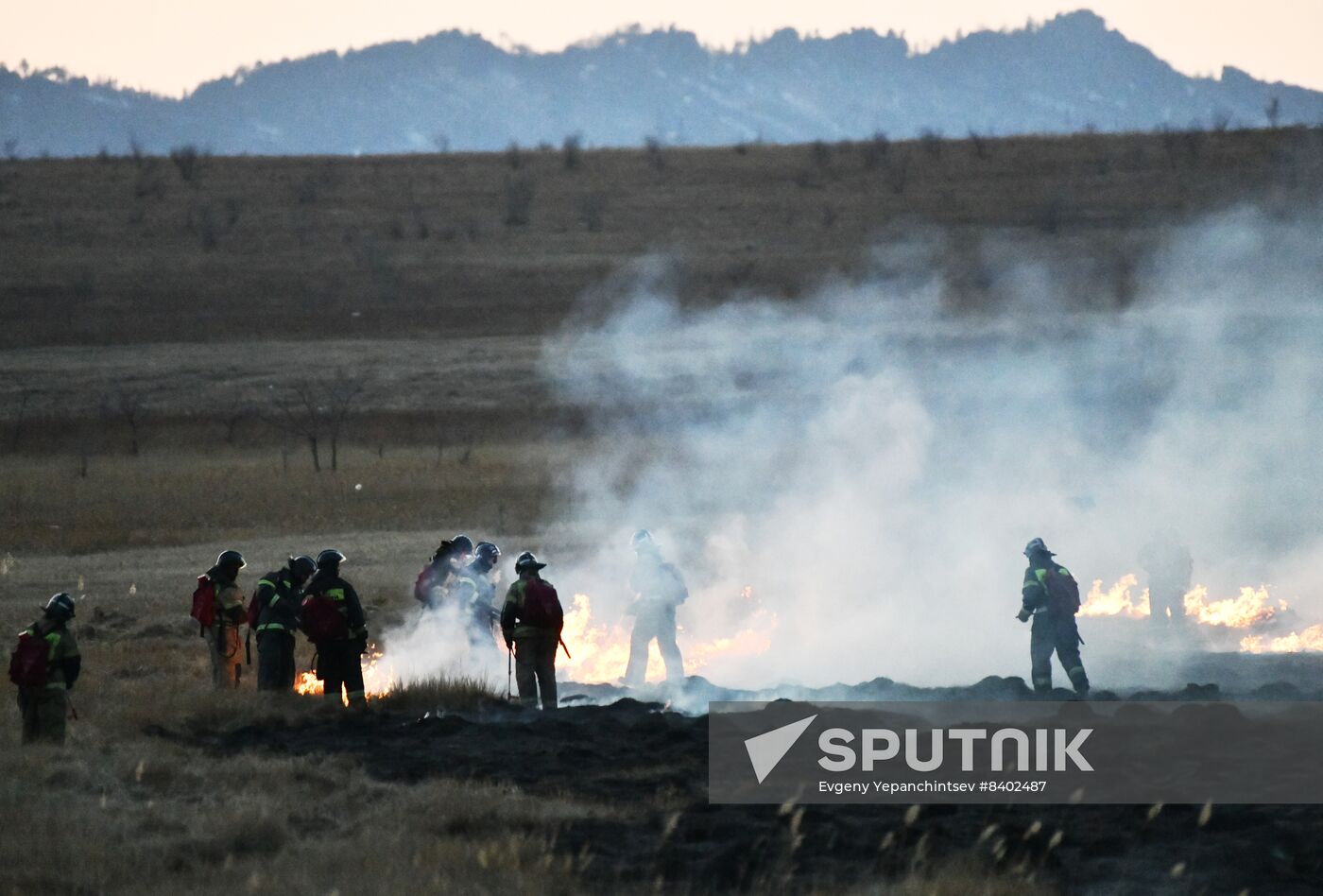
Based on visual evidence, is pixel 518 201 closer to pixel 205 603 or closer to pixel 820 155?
pixel 820 155

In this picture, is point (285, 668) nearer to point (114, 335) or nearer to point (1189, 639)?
point (1189, 639)

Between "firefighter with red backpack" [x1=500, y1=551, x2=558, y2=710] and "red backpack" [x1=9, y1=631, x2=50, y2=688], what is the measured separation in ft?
13.8

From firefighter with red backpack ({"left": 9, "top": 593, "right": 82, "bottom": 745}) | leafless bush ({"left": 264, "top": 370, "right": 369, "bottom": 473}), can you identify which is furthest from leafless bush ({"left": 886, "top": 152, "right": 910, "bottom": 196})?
firefighter with red backpack ({"left": 9, "top": 593, "right": 82, "bottom": 745})

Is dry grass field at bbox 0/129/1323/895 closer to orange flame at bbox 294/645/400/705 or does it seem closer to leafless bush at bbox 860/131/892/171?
leafless bush at bbox 860/131/892/171

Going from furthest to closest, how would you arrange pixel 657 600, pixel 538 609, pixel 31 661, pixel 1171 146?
1. pixel 1171 146
2. pixel 657 600
3. pixel 538 609
4. pixel 31 661

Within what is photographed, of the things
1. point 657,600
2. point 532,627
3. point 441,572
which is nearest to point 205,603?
point 441,572

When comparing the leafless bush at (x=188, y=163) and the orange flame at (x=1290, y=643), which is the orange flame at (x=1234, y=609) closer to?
the orange flame at (x=1290, y=643)

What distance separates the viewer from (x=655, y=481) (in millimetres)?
33062

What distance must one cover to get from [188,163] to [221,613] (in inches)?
2698

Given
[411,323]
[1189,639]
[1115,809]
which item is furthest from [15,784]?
[411,323]

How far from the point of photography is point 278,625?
15641 millimetres

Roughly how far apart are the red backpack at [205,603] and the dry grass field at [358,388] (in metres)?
0.72

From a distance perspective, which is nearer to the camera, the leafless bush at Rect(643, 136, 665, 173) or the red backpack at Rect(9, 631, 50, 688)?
the red backpack at Rect(9, 631, 50, 688)

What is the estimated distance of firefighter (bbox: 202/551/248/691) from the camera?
16.1 metres
